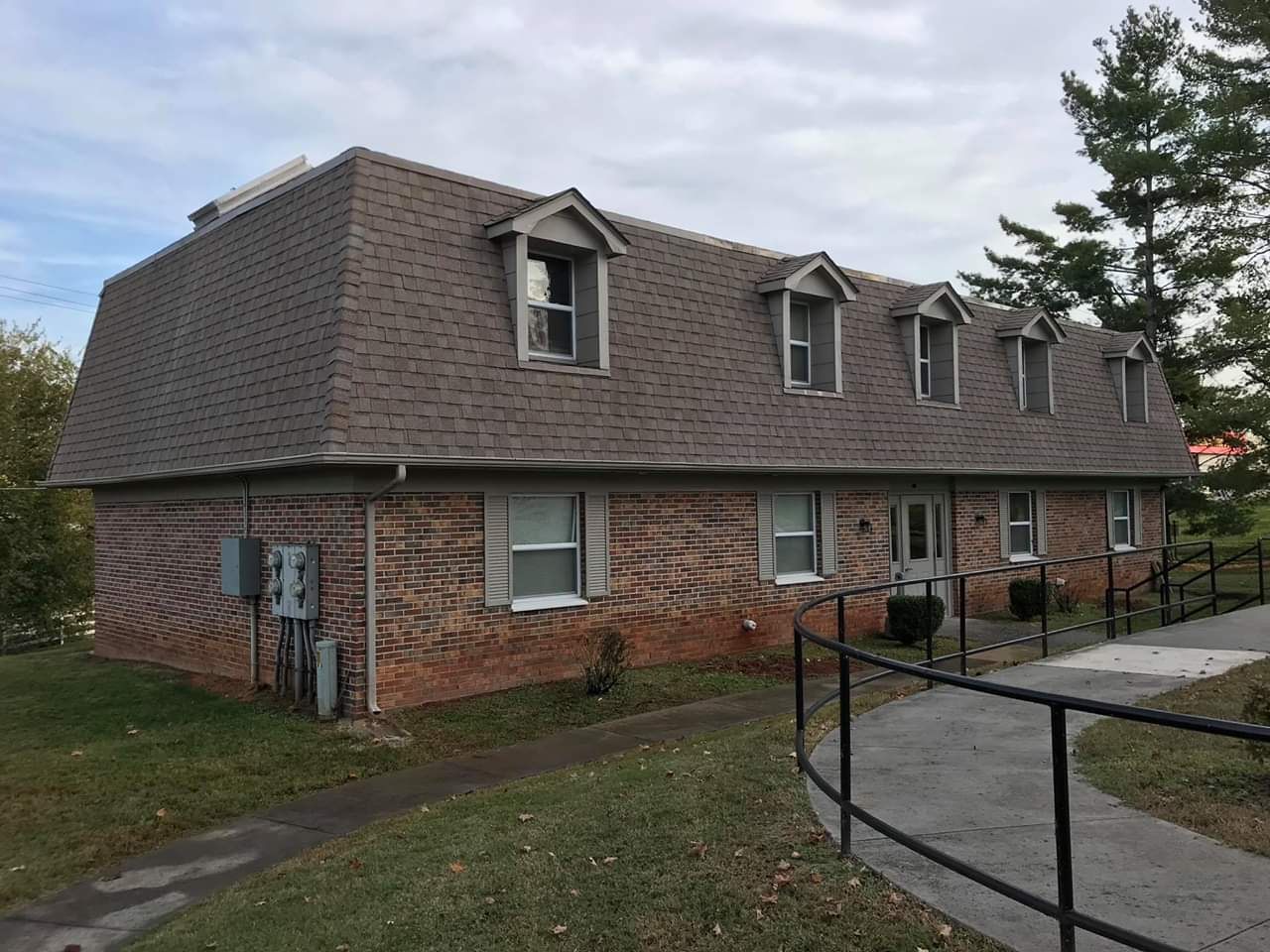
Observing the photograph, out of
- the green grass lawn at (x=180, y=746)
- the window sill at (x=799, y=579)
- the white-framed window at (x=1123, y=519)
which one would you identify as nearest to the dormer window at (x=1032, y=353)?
the white-framed window at (x=1123, y=519)

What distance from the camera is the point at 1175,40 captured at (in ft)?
91.8

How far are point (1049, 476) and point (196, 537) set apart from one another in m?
14.6

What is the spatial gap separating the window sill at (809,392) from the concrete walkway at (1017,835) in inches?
230

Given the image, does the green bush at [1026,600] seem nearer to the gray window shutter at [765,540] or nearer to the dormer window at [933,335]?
the dormer window at [933,335]

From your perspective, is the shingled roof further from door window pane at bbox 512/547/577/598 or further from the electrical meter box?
door window pane at bbox 512/547/577/598

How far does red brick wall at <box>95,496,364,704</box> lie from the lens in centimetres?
914

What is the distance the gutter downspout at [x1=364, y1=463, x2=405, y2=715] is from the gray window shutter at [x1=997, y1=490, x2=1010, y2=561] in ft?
39.5

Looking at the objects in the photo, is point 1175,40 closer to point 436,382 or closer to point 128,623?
point 436,382

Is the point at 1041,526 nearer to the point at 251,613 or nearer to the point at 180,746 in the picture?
the point at 251,613

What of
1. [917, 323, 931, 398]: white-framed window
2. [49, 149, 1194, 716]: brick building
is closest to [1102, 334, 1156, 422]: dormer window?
[49, 149, 1194, 716]: brick building

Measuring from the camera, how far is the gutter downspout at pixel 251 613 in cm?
1045

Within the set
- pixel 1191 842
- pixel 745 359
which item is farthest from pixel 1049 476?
pixel 1191 842

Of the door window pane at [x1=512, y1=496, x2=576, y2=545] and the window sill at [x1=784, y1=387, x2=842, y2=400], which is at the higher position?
the window sill at [x1=784, y1=387, x2=842, y2=400]

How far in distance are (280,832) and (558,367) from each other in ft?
19.8
